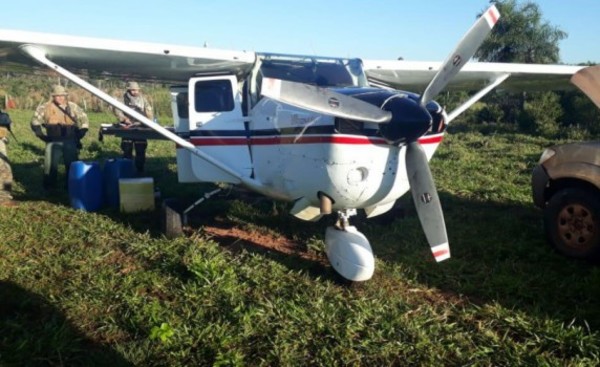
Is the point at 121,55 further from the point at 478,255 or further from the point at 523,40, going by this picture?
the point at 523,40

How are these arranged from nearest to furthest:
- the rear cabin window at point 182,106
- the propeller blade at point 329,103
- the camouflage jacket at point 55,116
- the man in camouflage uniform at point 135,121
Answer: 1. the propeller blade at point 329,103
2. the rear cabin window at point 182,106
3. the camouflage jacket at point 55,116
4. the man in camouflage uniform at point 135,121

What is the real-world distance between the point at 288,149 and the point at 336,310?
1502 mm

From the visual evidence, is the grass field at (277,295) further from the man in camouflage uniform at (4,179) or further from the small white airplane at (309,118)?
the man in camouflage uniform at (4,179)

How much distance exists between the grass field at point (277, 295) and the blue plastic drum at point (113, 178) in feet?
1.22

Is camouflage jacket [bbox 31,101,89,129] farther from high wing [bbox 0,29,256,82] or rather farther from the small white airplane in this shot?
the small white airplane

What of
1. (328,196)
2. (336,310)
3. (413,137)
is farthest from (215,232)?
(413,137)

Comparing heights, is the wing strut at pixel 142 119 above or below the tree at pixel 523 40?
below

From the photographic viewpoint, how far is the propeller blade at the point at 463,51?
13.0 feet

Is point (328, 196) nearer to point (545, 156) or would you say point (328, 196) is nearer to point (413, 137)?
point (413, 137)

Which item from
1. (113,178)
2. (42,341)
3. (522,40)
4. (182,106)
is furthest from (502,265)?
(522,40)

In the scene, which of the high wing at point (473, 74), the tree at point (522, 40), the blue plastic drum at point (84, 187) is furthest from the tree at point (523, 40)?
the blue plastic drum at point (84, 187)

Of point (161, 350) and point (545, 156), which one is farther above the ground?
point (545, 156)

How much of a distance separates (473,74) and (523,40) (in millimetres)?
20017

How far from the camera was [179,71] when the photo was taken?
621 cm
